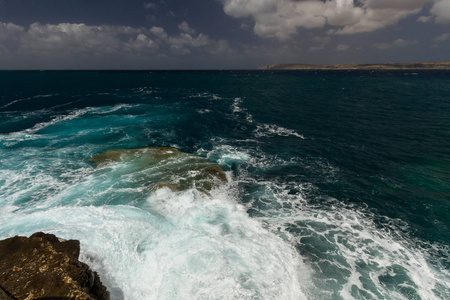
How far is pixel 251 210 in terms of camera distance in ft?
80.7

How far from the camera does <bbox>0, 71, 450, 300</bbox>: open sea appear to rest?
16.4 m

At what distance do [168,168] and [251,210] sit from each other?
13.8 meters

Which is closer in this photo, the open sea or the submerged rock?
the open sea

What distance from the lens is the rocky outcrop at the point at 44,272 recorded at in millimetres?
10859

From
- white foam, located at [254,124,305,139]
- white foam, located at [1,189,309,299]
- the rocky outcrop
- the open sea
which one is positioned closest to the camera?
the rocky outcrop

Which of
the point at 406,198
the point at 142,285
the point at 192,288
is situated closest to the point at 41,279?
the point at 142,285

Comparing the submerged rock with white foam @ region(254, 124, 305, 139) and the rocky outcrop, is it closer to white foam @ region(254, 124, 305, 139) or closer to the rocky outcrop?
the rocky outcrop

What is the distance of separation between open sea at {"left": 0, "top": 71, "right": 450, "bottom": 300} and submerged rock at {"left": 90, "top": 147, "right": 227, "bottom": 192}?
0.32 meters

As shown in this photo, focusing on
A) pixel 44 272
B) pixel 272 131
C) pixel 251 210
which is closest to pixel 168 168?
pixel 251 210

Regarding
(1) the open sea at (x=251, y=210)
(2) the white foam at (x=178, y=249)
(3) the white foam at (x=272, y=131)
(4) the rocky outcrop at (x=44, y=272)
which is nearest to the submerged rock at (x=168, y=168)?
(1) the open sea at (x=251, y=210)

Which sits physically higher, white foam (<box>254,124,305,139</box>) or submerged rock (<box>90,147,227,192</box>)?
submerged rock (<box>90,147,227,192</box>)

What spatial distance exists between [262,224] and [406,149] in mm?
32882

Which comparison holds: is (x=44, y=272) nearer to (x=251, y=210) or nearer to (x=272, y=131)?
(x=251, y=210)

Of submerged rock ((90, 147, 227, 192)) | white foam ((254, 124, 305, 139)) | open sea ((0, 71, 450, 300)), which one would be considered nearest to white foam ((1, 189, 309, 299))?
open sea ((0, 71, 450, 300))
